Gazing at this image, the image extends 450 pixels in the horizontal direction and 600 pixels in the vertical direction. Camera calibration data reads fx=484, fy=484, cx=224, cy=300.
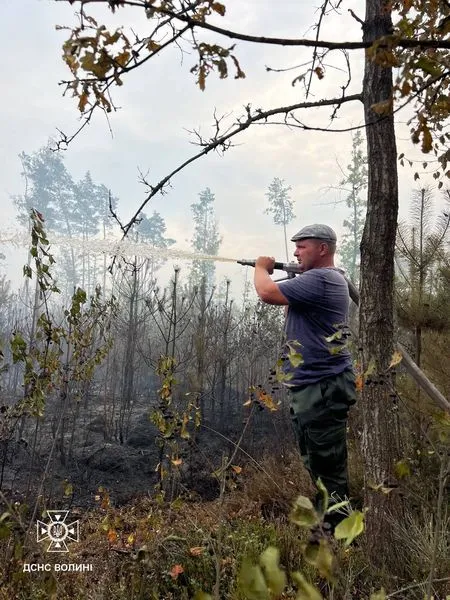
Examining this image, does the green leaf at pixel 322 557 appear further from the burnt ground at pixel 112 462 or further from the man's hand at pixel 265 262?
the burnt ground at pixel 112 462

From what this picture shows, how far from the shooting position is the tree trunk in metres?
2.71

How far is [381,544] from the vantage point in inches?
104

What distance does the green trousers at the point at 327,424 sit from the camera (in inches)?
121

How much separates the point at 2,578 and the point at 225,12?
9.09 feet

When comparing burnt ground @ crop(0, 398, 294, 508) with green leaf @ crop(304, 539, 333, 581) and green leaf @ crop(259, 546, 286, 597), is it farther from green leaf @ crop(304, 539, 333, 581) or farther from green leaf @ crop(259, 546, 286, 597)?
green leaf @ crop(259, 546, 286, 597)

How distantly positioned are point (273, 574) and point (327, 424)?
2.62 metres

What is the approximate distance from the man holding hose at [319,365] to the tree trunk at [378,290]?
0.28 metres

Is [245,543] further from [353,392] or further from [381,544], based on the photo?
[353,392]

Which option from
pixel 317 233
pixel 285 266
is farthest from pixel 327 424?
pixel 317 233

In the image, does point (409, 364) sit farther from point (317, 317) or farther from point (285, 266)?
point (285, 266)

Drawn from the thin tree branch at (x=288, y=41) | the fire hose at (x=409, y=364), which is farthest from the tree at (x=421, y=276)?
the thin tree branch at (x=288, y=41)

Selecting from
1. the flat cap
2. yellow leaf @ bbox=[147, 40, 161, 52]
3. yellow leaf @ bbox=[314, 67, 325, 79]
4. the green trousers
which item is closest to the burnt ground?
the green trousers

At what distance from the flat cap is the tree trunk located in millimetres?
371

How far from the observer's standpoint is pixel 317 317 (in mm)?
3164
